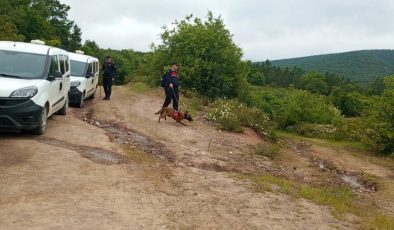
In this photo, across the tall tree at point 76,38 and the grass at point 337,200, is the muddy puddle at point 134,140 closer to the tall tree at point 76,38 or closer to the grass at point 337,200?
the grass at point 337,200

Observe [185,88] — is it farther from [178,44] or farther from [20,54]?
[20,54]

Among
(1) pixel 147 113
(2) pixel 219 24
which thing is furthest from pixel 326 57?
(1) pixel 147 113

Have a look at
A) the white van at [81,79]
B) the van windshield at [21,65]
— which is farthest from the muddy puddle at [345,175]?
the white van at [81,79]

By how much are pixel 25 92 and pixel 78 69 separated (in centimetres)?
832

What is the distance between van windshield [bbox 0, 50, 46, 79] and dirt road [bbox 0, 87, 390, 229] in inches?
51.2

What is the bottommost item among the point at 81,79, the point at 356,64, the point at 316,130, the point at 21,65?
the point at 316,130

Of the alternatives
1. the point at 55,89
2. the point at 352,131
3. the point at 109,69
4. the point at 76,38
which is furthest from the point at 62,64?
the point at 76,38

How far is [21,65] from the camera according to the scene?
1037cm

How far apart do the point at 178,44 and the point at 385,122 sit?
12.7 meters

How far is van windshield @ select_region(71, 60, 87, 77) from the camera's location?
17.3 m

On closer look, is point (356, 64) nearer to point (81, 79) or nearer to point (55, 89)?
point (81, 79)

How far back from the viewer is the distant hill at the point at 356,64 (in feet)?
498

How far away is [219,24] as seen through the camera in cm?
2644

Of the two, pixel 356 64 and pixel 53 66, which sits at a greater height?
pixel 356 64
